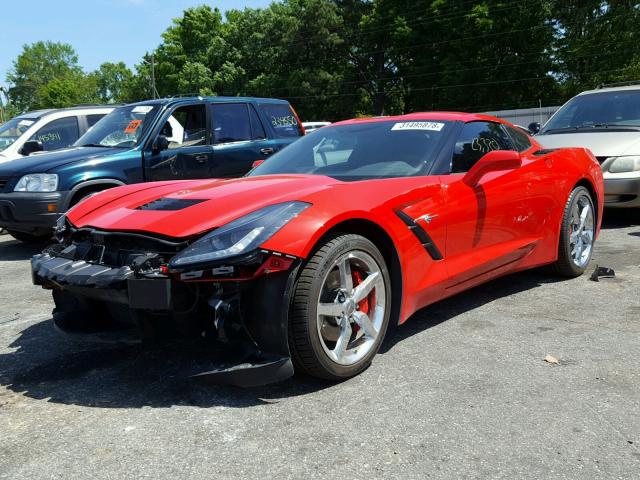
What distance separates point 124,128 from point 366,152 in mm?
4306

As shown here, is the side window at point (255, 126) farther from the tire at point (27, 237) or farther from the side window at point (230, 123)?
the tire at point (27, 237)

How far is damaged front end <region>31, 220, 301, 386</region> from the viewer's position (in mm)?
2615

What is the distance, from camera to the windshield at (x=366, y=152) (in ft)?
12.2

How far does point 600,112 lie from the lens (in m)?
8.17

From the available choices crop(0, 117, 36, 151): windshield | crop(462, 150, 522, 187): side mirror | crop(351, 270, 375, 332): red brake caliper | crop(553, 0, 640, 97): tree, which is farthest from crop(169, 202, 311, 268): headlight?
crop(553, 0, 640, 97): tree

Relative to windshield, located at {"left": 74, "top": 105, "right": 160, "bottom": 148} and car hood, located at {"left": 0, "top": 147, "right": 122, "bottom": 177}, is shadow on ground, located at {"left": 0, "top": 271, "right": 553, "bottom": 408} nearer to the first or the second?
car hood, located at {"left": 0, "top": 147, "right": 122, "bottom": 177}

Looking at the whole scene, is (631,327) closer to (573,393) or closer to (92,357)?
(573,393)

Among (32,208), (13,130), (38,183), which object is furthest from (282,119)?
(13,130)

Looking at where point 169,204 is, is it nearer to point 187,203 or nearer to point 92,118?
point 187,203

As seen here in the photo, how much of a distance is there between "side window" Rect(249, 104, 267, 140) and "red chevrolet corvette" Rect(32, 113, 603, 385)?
12.3ft

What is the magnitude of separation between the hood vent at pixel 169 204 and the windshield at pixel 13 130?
6.46m

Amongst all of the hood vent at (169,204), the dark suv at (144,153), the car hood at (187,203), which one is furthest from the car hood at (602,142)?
the hood vent at (169,204)

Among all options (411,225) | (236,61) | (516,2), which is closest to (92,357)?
(411,225)

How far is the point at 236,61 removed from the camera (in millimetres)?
A: 51688
